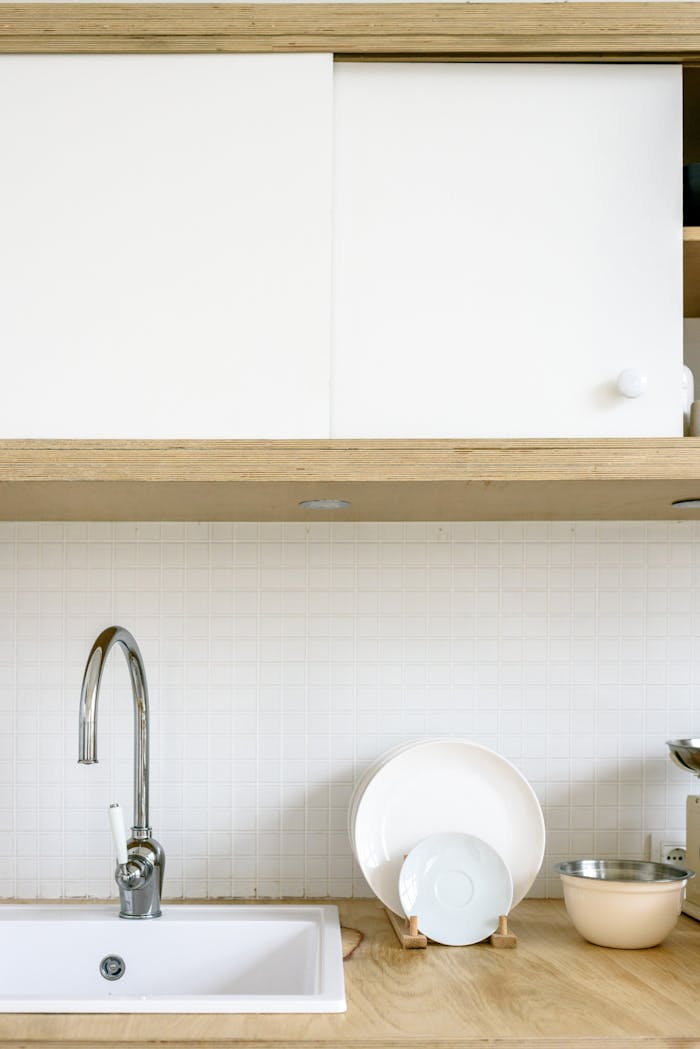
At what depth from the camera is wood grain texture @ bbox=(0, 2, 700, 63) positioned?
4.00 ft

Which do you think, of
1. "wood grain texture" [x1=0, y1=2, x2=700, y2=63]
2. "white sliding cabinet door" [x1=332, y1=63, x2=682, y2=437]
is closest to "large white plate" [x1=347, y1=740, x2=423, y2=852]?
"white sliding cabinet door" [x1=332, y1=63, x2=682, y2=437]

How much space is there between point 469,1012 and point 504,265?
2.91 ft

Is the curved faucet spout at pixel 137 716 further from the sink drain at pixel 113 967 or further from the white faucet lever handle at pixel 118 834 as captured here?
the sink drain at pixel 113 967

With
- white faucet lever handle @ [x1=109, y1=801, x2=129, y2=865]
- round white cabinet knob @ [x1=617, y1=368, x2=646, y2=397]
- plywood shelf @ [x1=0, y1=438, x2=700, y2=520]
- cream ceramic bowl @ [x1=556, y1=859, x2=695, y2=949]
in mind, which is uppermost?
round white cabinet knob @ [x1=617, y1=368, x2=646, y2=397]

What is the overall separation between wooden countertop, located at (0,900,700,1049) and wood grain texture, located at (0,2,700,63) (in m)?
1.15

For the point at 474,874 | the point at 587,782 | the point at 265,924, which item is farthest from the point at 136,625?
the point at 587,782

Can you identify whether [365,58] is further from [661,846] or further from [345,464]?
[661,846]

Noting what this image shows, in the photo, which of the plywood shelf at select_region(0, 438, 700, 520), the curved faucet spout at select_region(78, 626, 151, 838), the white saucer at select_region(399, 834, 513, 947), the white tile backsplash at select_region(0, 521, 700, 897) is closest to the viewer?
the plywood shelf at select_region(0, 438, 700, 520)

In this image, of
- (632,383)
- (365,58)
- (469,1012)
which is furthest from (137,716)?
(365,58)

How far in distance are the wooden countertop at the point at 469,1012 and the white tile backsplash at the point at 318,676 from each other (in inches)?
12.7

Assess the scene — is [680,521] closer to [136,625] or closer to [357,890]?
[357,890]

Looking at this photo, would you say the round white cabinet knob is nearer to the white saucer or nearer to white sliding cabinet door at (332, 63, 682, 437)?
white sliding cabinet door at (332, 63, 682, 437)

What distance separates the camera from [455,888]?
136 cm

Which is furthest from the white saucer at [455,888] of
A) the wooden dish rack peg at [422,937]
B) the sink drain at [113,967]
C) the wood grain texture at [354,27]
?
the wood grain texture at [354,27]
